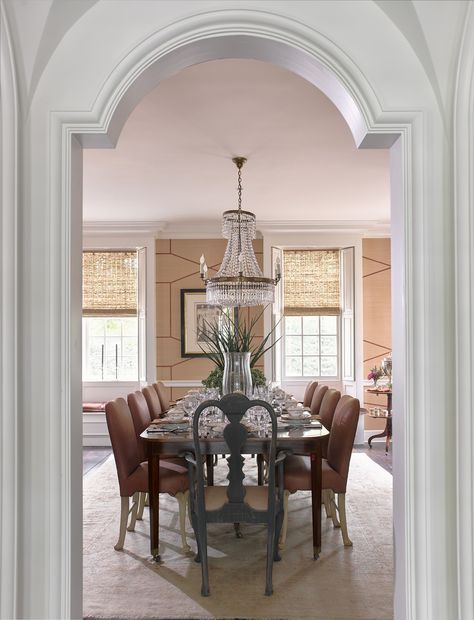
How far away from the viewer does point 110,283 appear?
684cm

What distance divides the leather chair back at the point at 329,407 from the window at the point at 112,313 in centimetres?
334

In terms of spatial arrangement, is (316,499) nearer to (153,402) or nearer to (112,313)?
(153,402)

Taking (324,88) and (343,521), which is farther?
(343,521)

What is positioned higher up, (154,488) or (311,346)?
(311,346)

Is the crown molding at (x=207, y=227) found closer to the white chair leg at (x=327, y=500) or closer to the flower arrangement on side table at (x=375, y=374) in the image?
the flower arrangement on side table at (x=375, y=374)

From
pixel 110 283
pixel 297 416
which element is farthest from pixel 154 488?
pixel 110 283

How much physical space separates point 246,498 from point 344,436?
31.8 inches

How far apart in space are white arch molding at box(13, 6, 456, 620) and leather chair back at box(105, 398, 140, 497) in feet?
4.98

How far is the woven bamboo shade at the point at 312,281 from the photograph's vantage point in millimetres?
6891

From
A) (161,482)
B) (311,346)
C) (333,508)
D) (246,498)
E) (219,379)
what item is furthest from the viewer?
(311,346)

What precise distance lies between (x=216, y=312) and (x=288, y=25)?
17.1 feet

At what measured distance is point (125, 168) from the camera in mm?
4352
